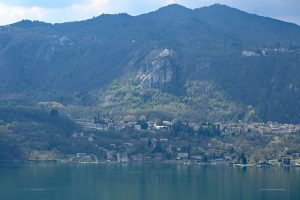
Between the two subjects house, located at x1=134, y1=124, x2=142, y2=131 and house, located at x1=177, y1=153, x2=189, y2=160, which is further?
house, located at x1=134, y1=124, x2=142, y2=131

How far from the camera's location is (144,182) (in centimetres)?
9450

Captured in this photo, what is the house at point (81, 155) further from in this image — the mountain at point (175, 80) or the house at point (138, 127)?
the mountain at point (175, 80)

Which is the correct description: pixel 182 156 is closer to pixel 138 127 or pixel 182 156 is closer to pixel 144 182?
pixel 138 127

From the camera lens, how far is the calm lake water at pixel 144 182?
82438 millimetres

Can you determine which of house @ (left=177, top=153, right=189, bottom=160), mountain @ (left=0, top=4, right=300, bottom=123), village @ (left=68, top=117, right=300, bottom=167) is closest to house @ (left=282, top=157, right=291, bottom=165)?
village @ (left=68, top=117, right=300, bottom=167)

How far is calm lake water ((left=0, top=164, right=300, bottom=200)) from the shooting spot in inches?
3246

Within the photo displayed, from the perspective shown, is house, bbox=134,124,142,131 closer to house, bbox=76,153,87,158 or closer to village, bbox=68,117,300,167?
village, bbox=68,117,300,167

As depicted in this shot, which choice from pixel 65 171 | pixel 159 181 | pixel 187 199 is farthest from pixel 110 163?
pixel 187 199

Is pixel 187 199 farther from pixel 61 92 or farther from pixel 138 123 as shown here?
pixel 61 92

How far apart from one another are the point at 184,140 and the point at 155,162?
1211 cm

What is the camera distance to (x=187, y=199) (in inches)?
3157

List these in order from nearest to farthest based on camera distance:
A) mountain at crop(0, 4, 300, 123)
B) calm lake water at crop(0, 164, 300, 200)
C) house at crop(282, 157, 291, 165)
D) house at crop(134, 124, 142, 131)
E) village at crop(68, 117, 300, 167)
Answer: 1. calm lake water at crop(0, 164, 300, 200)
2. house at crop(282, 157, 291, 165)
3. village at crop(68, 117, 300, 167)
4. house at crop(134, 124, 142, 131)
5. mountain at crop(0, 4, 300, 123)

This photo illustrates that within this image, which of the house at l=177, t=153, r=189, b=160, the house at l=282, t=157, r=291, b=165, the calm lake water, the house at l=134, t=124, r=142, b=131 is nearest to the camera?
the calm lake water

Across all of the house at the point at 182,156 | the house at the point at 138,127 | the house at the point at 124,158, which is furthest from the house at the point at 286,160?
the house at the point at 138,127
